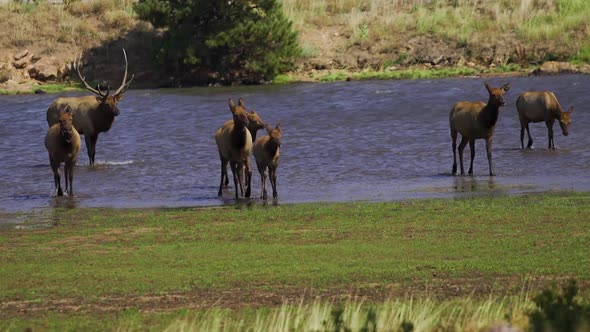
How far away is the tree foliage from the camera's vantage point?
4612 cm

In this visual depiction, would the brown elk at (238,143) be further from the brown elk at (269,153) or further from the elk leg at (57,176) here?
the elk leg at (57,176)

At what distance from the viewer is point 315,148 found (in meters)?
30.6

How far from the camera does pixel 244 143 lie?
70.5ft

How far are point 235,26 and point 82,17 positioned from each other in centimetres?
1150

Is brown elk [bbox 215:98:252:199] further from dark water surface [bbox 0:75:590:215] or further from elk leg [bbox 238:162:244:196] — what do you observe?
dark water surface [bbox 0:75:590:215]

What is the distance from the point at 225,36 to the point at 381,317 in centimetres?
3735

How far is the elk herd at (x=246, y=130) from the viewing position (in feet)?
70.3

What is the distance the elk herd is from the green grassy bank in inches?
72.3

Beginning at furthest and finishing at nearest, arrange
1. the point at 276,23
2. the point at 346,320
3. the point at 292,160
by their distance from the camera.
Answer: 1. the point at 276,23
2. the point at 292,160
3. the point at 346,320

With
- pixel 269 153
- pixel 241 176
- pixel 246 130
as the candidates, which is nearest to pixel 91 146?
pixel 241 176

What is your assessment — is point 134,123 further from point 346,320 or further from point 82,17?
point 346,320

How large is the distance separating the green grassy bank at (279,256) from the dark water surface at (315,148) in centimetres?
290

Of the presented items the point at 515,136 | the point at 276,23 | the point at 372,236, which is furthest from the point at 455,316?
the point at 276,23

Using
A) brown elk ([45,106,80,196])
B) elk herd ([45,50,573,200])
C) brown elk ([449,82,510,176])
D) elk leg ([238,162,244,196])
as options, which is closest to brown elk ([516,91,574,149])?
elk herd ([45,50,573,200])
